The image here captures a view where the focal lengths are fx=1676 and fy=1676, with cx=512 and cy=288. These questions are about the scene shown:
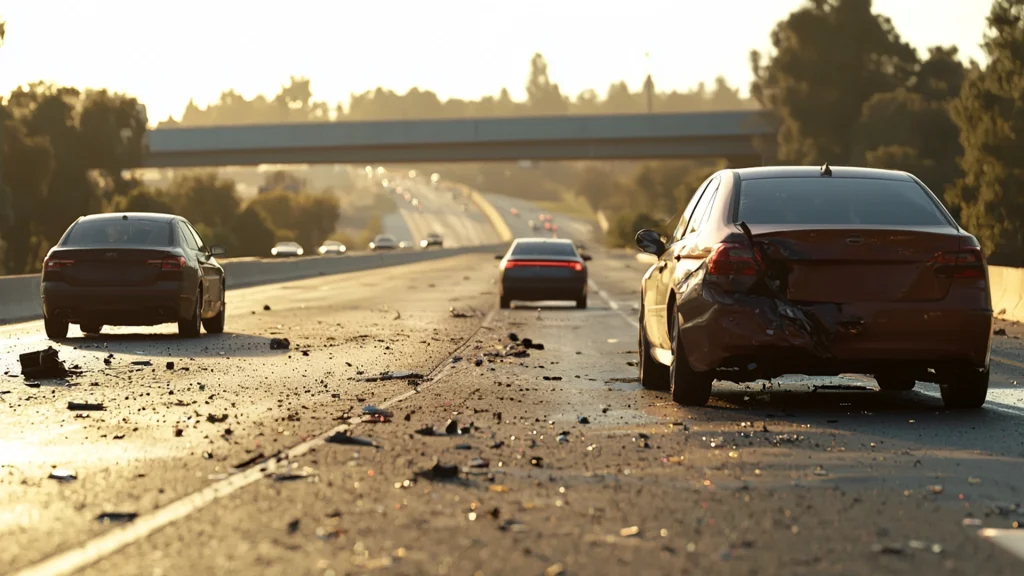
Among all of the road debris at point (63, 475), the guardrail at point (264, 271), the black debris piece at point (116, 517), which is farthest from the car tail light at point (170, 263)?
the black debris piece at point (116, 517)

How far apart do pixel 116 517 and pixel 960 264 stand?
630 centimetres

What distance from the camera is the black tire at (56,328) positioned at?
20.7 m

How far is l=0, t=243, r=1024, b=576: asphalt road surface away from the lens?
21.5 feet

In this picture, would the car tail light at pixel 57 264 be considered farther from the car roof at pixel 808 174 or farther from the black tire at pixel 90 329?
the car roof at pixel 808 174

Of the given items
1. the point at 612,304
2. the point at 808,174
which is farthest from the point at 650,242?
the point at 612,304

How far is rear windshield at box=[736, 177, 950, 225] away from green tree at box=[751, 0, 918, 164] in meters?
76.4

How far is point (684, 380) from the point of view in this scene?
1223cm

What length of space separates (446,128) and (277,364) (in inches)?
3046

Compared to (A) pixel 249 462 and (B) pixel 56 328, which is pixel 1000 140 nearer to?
(B) pixel 56 328

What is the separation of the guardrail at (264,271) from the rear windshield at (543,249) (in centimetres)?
907

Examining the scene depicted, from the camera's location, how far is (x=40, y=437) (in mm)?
10500

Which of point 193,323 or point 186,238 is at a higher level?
point 186,238

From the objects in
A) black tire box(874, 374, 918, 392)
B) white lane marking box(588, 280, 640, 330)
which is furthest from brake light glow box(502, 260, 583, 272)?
black tire box(874, 374, 918, 392)

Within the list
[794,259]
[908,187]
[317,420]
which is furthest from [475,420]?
[908,187]
